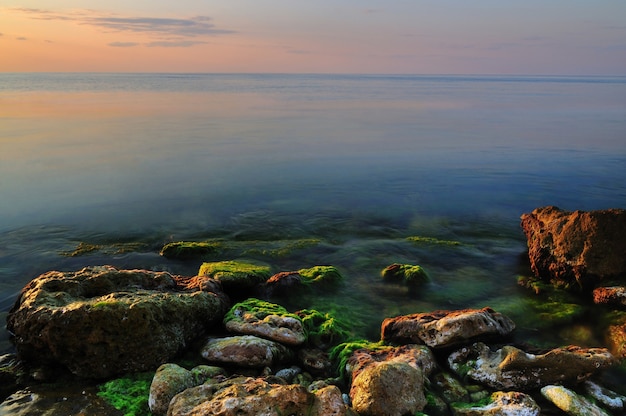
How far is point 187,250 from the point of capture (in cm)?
1088

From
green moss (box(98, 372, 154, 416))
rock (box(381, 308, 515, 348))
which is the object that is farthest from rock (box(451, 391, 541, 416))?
green moss (box(98, 372, 154, 416))

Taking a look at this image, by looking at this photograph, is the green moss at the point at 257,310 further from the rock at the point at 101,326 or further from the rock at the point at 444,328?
the rock at the point at 444,328

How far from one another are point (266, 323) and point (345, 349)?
125 cm

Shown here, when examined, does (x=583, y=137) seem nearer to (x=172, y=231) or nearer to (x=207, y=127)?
(x=207, y=127)

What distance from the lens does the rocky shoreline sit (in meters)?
5.43

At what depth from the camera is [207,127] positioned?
30062 millimetres

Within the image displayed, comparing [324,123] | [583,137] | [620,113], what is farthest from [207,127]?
[620,113]

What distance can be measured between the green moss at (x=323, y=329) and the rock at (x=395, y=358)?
672 mm

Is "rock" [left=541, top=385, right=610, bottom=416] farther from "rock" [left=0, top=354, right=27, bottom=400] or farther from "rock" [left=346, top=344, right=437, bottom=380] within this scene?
"rock" [left=0, top=354, right=27, bottom=400]

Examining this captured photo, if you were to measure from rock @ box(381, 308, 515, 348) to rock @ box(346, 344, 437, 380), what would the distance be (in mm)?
243

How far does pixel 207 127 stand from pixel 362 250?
69.6 feet

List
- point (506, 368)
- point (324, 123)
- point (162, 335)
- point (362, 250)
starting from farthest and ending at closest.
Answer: point (324, 123) → point (362, 250) → point (162, 335) → point (506, 368)

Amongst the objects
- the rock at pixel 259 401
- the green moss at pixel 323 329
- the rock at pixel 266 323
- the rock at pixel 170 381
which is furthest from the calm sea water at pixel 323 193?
the rock at pixel 259 401

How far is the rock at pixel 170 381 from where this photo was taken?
18.0 ft
